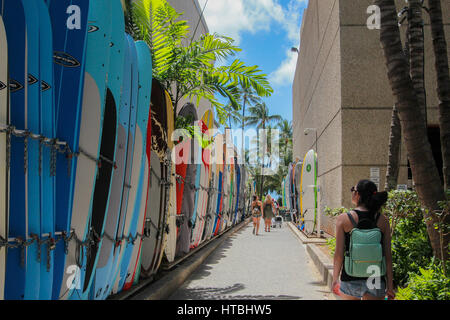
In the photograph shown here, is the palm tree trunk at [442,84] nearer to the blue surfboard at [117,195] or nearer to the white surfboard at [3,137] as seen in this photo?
the blue surfboard at [117,195]

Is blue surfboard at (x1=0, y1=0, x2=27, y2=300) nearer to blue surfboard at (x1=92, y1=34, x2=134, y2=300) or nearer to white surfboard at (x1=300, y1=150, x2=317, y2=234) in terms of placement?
blue surfboard at (x1=92, y1=34, x2=134, y2=300)

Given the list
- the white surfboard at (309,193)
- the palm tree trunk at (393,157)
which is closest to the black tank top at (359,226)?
the palm tree trunk at (393,157)

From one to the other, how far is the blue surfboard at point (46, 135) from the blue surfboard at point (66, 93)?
9.2 inches

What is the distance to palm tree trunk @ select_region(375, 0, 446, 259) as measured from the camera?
4.32 meters

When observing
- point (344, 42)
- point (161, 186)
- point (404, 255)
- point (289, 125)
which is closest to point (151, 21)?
point (161, 186)

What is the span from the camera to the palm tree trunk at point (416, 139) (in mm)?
4324

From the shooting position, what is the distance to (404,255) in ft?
16.8

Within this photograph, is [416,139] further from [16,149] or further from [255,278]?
[16,149]

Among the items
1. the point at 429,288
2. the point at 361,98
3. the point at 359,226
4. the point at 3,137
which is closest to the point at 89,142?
the point at 3,137

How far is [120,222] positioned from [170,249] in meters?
2.16

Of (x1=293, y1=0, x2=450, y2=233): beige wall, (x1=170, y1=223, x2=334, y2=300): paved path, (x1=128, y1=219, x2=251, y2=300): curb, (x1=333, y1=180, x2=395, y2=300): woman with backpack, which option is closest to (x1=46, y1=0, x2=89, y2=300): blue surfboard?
(x1=128, y1=219, x2=251, y2=300): curb

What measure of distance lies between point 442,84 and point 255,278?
3.82 m

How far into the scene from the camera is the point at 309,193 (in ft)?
42.8
